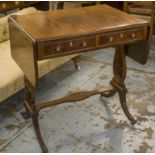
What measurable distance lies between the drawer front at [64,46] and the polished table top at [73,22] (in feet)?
0.12

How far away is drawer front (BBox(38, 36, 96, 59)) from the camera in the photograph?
1669 millimetres

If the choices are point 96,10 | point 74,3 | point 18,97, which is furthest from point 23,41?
point 74,3

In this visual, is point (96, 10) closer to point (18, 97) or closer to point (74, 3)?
point (18, 97)

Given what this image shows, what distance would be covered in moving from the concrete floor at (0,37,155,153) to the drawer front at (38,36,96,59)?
774 mm

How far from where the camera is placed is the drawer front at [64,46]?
5.48 ft

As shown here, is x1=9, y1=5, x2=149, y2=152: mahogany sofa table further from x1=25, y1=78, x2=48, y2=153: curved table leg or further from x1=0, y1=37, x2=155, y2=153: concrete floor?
x1=0, y1=37, x2=155, y2=153: concrete floor

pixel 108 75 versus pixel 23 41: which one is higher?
pixel 23 41

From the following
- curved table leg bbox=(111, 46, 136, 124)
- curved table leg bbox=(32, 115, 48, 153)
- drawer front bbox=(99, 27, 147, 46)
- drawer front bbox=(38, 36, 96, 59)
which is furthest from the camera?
curved table leg bbox=(111, 46, 136, 124)

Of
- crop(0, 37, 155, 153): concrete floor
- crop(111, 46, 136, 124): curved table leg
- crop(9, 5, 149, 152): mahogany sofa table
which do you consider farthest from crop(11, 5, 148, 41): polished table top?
crop(0, 37, 155, 153): concrete floor

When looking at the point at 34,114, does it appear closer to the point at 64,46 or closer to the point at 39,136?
the point at 39,136

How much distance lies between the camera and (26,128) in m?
2.31

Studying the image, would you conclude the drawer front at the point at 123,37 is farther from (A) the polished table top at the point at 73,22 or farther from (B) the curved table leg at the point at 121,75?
(B) the curved table leg at the point at 121,75

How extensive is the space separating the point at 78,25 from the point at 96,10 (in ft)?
1.30

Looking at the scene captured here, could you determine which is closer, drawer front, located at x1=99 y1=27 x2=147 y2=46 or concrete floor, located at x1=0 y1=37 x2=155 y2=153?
drawer front, located at x1=99 y1=27 x2=147 y2=46
